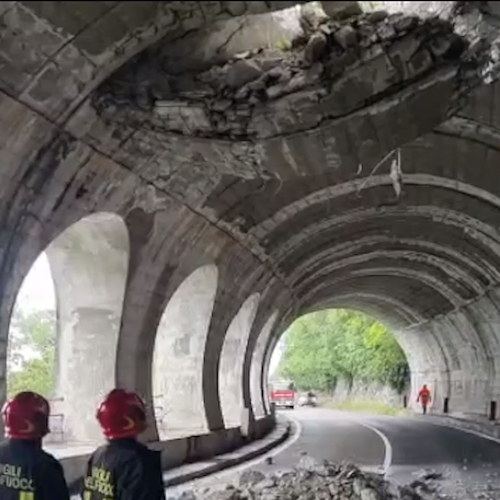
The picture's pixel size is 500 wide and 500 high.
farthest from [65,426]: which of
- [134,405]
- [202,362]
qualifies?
[134,405]

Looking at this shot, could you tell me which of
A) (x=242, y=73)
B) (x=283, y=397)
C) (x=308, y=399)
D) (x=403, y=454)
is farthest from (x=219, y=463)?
(x=308, y=399)

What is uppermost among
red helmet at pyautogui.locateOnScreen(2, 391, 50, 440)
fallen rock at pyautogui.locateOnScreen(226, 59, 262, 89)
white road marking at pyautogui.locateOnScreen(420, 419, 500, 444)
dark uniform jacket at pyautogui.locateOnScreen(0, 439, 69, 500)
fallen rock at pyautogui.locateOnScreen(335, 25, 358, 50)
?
fallen rock at pyautogui.locateOnScreen(335, 25, 358, 50)

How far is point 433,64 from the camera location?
9.16m

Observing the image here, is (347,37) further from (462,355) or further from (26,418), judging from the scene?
(462,355)

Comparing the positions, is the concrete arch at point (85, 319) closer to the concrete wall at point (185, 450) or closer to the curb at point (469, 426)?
the concrete wall at point (185, 450)

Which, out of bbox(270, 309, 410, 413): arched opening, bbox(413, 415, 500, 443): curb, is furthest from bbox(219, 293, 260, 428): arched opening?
bbox(270, 309, 410, 413): arched opening

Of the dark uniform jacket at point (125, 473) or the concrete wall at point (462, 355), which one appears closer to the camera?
the dark uniform jacket at point (125, 473)

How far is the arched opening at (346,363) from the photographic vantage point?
5478cm

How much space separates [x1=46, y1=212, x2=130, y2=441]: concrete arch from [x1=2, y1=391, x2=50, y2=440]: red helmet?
26.9 ft

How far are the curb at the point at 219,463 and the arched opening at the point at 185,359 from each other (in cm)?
110

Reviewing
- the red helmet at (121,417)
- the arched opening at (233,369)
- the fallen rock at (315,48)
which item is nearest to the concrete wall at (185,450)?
the arched opening at (233,369)

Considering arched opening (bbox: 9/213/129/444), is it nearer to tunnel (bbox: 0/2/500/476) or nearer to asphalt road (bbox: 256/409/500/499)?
tunnel (bbox: 0/2/500/476)

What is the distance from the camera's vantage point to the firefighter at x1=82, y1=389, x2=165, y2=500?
496cm

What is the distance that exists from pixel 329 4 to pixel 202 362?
13.1m
